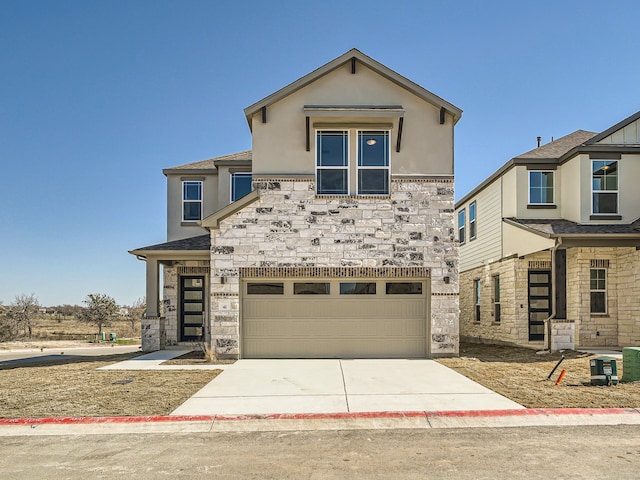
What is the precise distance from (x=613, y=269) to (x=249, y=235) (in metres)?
12.1

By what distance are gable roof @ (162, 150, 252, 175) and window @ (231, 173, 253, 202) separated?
0.53 m

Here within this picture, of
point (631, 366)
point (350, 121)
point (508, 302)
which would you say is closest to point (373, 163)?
point (350, 121)

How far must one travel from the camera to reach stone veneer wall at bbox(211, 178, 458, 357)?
14.2 m

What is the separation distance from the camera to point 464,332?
22.6 metres

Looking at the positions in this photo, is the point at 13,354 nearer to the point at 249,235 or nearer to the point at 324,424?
the point at 249,235

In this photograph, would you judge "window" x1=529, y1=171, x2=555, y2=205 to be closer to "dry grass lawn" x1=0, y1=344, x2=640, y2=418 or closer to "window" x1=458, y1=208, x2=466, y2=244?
"window" x1=458, y1=208, x2=466, y2=244

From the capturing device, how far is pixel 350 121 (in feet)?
47.3

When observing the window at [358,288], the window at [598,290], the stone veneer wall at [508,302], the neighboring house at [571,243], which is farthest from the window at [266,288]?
the window at [598,290]

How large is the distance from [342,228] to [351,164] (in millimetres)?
1868

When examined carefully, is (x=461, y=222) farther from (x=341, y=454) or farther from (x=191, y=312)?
(x=341, y=454)

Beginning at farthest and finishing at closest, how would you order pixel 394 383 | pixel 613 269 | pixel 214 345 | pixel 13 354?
pixel 13 354, pixel 613 269, pixel 214 345, pixel 394 383

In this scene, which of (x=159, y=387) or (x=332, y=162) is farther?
(x=332, y=162)

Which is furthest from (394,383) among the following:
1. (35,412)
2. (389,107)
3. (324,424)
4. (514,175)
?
(514,175)

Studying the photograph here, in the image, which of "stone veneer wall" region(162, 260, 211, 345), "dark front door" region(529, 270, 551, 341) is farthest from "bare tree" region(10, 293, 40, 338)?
"dark front door" region(529, 270, 551, 341)
